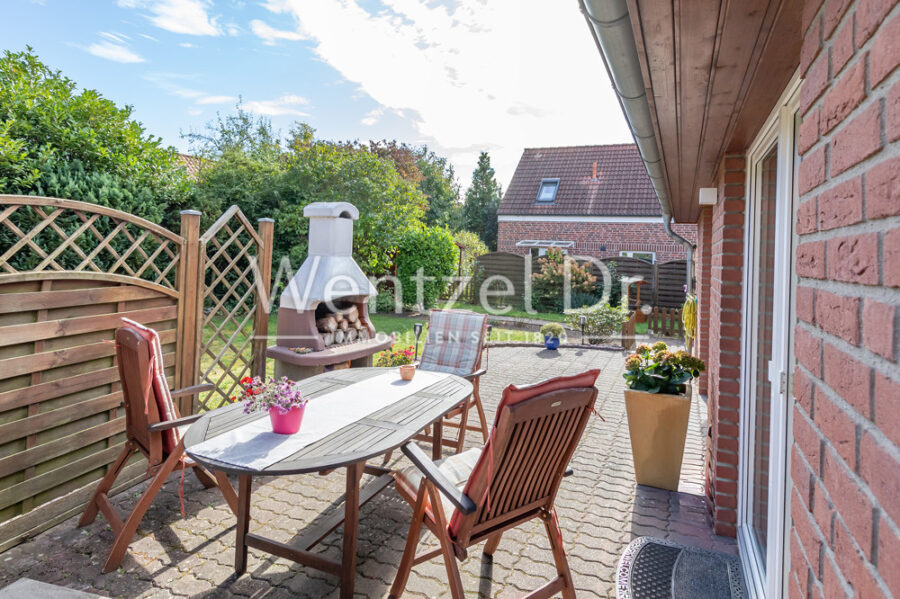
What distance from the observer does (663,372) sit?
12.5ft

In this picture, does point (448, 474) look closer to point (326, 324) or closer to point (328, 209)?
point (326, 324)

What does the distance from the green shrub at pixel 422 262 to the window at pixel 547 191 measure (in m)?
6.99

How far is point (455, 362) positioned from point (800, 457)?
3909 millimetres

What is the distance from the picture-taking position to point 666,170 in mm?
3617

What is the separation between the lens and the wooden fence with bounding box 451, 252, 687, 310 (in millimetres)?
13734

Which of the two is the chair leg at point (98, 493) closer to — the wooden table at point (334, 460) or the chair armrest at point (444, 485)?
the wooden table at point (334, 460)

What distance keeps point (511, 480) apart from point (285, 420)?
118 cm

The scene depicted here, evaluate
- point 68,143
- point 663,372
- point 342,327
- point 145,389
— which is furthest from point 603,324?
point 68,143

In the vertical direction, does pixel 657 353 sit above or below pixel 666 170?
below

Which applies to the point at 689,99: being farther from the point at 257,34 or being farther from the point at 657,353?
the point at 257,34

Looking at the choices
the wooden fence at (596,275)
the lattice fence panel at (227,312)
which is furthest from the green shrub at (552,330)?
the lattice fence panel at (227,312)

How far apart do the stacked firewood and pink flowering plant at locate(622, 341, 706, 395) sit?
10.8 ft

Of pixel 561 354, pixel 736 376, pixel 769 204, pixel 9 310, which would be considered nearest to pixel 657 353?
pixel 736 376

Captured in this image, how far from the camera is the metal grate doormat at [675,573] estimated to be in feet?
8.51
